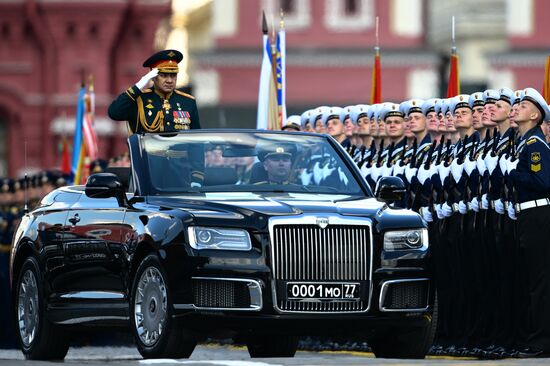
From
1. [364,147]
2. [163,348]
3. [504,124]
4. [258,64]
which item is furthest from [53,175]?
[258,64]

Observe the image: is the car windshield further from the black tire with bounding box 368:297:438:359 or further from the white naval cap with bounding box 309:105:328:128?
the white naval cap with bounding box 309:105:328:128

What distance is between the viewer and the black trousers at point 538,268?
54.3ft

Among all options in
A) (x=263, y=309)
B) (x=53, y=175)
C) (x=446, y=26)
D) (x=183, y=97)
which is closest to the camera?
(x=263, y=309)

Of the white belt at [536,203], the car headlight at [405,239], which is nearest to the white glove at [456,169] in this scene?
the white belt at [536,203]

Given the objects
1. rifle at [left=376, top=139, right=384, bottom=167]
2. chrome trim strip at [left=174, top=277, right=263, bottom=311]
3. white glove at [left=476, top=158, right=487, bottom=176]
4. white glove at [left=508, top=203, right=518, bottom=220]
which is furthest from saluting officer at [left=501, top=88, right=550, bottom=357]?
rifle at [left=376, top=139, right=384, bottom=167]

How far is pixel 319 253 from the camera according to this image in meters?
14.9

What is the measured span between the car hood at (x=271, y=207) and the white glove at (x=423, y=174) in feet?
9.46

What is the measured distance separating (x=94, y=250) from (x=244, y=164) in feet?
3.83

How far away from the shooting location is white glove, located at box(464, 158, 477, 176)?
17.8 metres

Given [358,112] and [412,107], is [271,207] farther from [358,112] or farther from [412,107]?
[358,112]

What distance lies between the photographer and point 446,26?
75.9 m

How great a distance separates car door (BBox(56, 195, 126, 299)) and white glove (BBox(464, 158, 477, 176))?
2953mm

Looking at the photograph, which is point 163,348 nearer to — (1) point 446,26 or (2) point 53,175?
(2) point 53,175

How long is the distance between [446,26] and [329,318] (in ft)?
202
